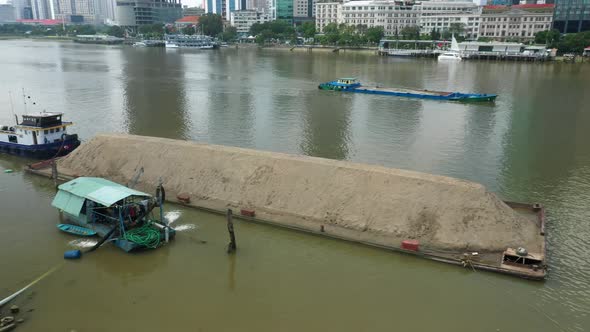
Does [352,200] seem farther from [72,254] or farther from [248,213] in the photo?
[72,254]

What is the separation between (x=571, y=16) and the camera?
140m

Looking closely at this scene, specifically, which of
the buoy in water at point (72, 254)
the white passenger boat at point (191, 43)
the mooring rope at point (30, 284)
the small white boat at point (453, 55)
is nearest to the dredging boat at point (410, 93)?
the buoy in water at point (72, 254)

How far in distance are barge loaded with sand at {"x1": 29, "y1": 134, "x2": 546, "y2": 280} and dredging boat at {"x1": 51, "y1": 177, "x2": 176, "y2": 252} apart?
3.58m

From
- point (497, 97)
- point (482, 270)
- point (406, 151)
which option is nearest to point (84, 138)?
point (406, 151)

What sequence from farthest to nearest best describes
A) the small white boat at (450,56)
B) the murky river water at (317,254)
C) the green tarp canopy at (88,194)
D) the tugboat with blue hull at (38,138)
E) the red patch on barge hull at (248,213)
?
the small white boat at (450,56)
the tugboat with blue hull at (38,138)
the red patch on barge hull at (248,213)
the green tarp canopy at (88,194)
the murky river water at (317,254)

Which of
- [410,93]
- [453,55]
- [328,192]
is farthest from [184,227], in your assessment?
[453,55]

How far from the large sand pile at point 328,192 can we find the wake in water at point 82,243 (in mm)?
5678

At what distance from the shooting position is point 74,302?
1750cm

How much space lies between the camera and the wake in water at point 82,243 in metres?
21.3

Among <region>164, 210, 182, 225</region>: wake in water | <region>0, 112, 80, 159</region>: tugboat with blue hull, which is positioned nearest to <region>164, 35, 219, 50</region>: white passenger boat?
<region>0, 112, 80, 159</region>: tugboat with blue hull

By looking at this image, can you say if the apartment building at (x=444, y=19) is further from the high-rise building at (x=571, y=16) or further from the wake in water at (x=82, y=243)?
the wake in water at (x=82, y=243)

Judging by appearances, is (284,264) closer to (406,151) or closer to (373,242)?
(373,242)

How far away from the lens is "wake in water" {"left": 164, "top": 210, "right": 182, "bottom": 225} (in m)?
23.7

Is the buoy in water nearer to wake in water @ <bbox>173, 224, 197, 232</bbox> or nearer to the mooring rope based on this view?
the mooring rope
